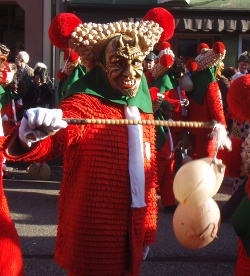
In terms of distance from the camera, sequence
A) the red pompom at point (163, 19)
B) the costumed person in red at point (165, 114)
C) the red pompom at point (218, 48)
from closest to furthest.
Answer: the red pompom at point (163, 19)
the costumed person in red at point (165, 114)
the red pompom at point (218, 48)

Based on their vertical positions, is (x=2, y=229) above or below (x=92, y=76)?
below

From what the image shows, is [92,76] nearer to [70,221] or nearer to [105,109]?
[105,109]

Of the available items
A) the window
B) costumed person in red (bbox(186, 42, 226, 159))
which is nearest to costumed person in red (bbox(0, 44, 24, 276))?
costumed person in red (bbox(186, 42, 226, 159))

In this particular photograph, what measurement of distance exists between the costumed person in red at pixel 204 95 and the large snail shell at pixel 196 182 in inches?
155

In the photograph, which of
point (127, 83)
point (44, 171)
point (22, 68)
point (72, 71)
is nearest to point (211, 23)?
point (22, 68)

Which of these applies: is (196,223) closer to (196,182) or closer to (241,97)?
(196,182)

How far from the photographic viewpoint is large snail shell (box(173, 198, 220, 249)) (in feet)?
7.68

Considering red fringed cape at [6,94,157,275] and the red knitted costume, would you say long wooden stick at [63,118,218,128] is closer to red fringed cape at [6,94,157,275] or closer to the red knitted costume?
red fringed cape at [6,94,157,275]

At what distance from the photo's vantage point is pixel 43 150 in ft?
7.43

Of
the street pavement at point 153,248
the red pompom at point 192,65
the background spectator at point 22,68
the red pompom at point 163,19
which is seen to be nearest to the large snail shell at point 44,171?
the street pavement at point 153,248

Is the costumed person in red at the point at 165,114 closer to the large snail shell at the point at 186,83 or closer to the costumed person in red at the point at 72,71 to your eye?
the large snail shell at the point at 186,83

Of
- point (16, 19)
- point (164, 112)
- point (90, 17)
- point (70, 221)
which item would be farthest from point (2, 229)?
point (16, 19)

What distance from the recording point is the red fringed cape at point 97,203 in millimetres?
2691

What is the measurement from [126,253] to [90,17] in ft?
28.8
